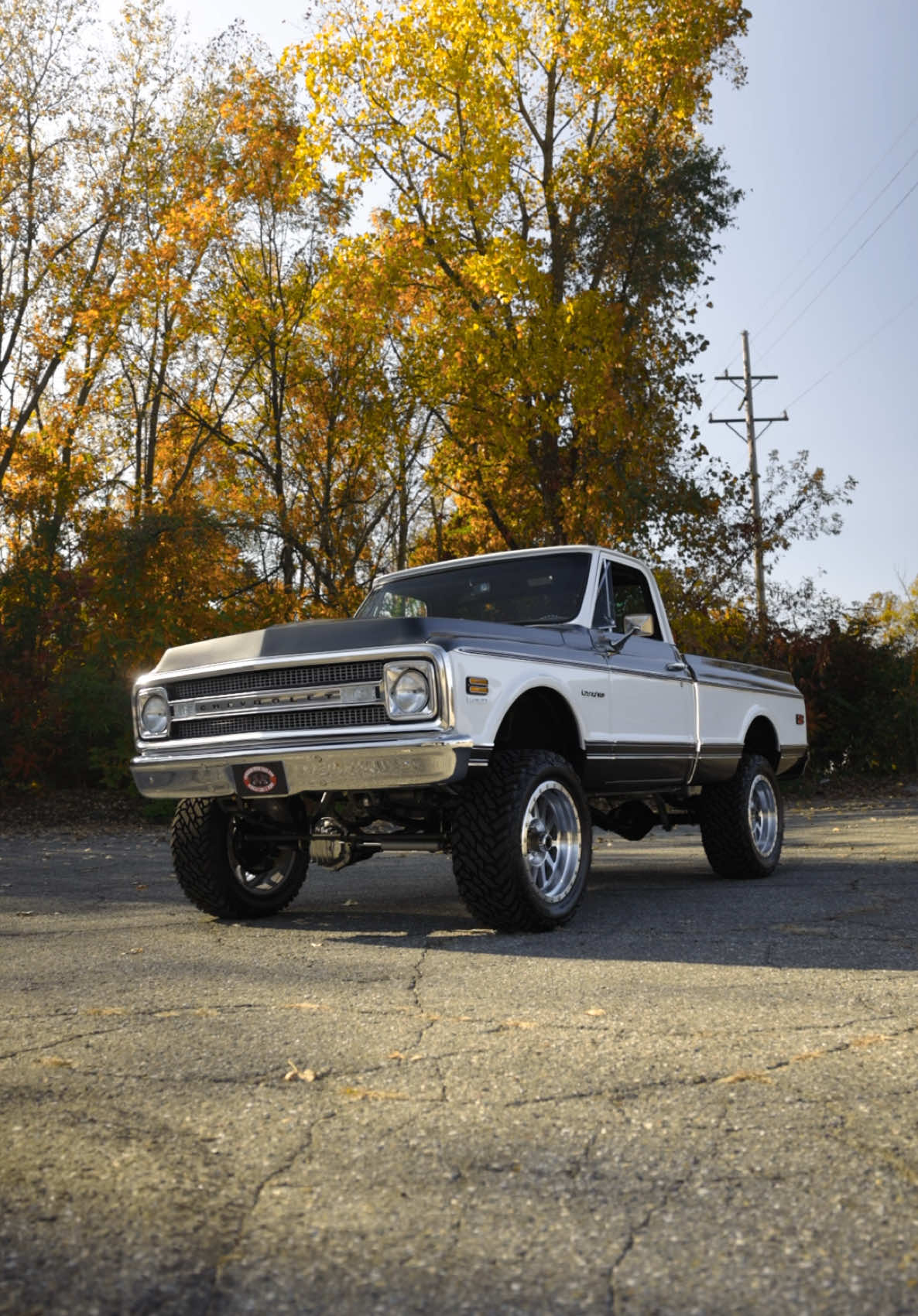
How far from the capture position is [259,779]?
6215 millimetres

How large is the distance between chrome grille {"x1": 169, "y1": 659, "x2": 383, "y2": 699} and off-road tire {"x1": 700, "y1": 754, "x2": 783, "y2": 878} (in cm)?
352

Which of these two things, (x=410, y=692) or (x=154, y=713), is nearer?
(x=410, y=692)

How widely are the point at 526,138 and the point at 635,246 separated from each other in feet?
9.68

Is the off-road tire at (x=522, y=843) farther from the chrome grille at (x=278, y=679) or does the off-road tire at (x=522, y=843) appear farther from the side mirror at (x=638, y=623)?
the side mirror at (x=638, y=623)

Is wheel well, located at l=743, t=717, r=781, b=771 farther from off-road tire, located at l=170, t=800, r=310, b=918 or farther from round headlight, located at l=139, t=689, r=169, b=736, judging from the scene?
round headlight, located at l=139, t=689, r=169, b=736

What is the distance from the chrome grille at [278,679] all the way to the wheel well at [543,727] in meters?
0.94

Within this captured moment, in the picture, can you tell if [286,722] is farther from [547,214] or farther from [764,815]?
[547,214]

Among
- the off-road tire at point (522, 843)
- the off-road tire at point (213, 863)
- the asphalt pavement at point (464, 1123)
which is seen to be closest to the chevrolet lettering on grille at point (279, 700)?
the off-road tire at point (213, 863)

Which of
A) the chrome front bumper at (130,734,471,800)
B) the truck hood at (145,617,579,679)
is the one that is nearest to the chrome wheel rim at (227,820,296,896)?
the chrome front bumper at (130,734,471,800)

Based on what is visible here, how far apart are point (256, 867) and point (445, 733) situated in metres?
1.98

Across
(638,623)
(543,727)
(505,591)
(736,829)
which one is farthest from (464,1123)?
(736,829)

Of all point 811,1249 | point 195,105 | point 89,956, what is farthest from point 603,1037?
point 195,105

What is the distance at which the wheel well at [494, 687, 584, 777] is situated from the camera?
671 centimetres

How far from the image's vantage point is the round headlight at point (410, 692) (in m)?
5.87
